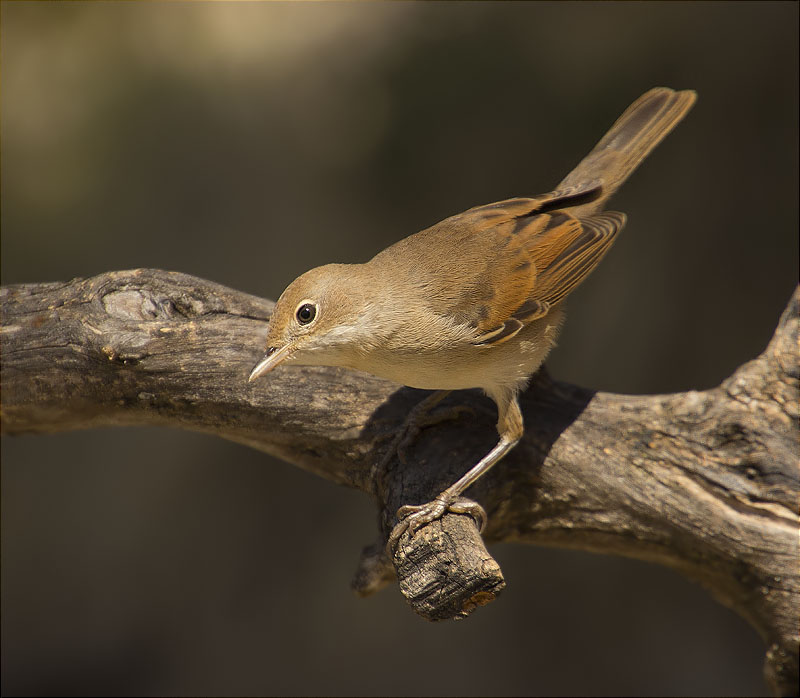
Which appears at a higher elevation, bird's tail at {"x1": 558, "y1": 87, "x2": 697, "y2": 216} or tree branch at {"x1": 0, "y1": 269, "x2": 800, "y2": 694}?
bird's tail at {"x1": 558, "y1": 87, "x2": 697, "y2": 216}

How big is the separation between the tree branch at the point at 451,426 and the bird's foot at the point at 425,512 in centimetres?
15

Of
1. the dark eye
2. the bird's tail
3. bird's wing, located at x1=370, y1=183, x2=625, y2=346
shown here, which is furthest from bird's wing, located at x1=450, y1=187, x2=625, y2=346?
the dark eye

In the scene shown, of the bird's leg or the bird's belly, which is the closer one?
the bird's leg

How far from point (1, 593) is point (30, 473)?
904mm

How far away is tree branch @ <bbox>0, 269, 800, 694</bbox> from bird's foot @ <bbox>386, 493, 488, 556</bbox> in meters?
0.15

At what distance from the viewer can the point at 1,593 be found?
18.7 ft

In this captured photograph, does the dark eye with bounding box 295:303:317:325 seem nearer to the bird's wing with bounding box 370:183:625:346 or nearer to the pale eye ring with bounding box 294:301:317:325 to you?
the pale eye ring with bounding box 294:301:317:325

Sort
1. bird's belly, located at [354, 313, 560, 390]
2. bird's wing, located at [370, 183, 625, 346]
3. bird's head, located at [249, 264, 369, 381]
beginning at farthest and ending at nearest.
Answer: bird's wing, located at [370, 183, 625, 346]
bird's belly, located at [354, 313, 560, 390]
bird's head, located at [249, 264, 369, 381]

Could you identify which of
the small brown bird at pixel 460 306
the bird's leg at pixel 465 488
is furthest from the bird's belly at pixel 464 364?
the bird's leg at pixel 465 488

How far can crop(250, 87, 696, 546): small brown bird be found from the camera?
3037 mm

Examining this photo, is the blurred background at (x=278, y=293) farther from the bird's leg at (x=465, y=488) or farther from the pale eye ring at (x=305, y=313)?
the pale eye ring at (x=305, y=313)

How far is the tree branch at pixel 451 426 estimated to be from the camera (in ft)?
10.9

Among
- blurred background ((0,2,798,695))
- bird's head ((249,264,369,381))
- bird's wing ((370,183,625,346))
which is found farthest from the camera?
blurred background ((0,2,798,695))

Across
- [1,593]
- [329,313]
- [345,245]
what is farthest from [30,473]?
[329,313]
